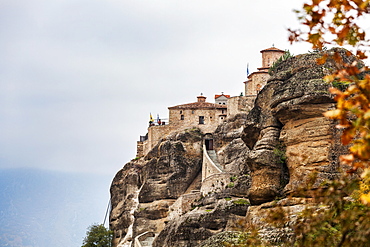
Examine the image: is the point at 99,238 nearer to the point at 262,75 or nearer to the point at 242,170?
the point at 262,75

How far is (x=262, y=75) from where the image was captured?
80.8 meters

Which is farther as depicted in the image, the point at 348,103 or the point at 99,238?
the point at 99,238

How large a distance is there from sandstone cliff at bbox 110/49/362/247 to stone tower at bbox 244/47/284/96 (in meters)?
9.51

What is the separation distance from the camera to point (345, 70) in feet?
28.4

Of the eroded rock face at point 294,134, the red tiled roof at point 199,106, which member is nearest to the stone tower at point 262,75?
the red tiled roof at point 199,106

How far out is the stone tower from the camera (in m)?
80.0

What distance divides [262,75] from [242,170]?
130 ft

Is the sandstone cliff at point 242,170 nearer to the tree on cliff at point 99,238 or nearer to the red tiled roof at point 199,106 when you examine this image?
the tree on cliff at point 99,238

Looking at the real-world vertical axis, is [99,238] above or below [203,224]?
above

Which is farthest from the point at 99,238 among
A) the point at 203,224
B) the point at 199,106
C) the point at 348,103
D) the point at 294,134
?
the point at 348,103

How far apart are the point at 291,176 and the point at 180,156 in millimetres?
43799

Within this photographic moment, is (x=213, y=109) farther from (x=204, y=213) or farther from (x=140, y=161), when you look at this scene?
(x=204, y=213)

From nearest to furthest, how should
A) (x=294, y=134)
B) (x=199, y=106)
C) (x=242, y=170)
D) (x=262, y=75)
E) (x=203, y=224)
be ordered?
1. (x=294, y=134)
2. (x=242, y=170)
3. (x=203, y=224)
4. (x=262, y=75)
5. (x=199, y=106)

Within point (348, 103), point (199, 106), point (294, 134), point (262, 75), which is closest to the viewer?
point (348, 103)
